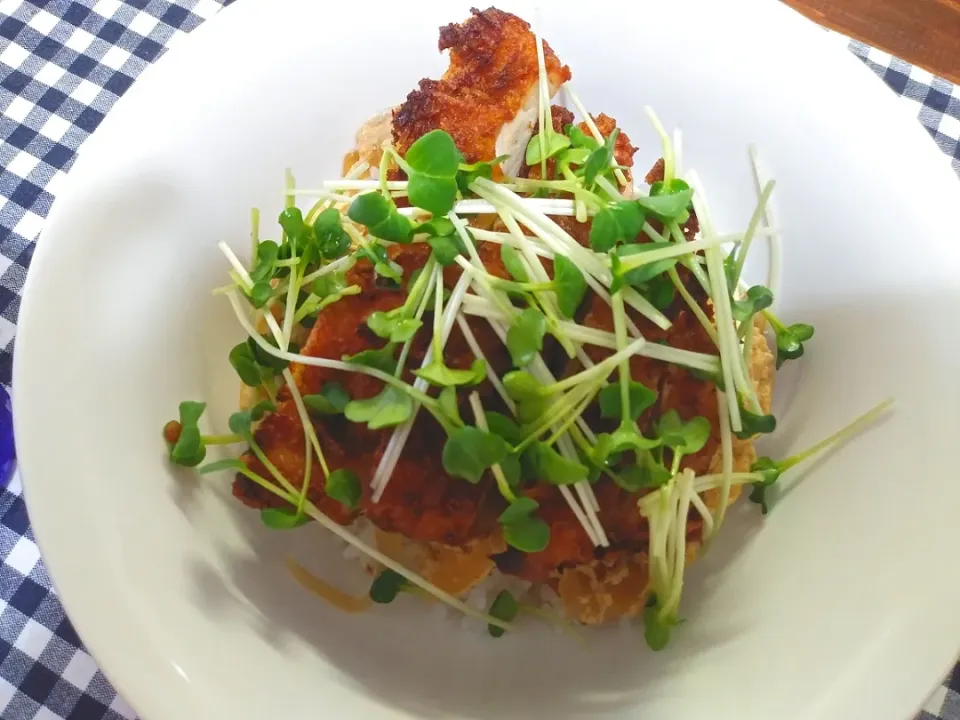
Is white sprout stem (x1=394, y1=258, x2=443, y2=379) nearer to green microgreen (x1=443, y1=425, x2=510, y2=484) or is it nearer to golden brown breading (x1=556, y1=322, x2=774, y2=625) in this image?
green microgreen (x1=443, y1=425, x2=510, y2=484)

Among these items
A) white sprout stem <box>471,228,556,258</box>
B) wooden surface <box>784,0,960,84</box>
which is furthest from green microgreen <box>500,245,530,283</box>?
wooden surface <box>784,0,960,84</box>

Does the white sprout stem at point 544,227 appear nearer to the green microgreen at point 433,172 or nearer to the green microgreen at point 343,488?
the green microgreen at point 433,172

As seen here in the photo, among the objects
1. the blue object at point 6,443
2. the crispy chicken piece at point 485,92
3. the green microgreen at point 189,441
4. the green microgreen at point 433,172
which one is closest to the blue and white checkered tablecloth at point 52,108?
the blue object at point 6,443

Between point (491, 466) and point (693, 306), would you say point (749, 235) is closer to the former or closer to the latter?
point (693, 306)

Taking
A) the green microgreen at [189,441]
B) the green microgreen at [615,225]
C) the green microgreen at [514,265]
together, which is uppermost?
the green microgreen at [615,225]

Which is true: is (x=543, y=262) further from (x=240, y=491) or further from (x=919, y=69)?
(x=919, y=69)
